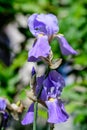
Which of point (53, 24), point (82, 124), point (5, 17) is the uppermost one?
point (53, 24)

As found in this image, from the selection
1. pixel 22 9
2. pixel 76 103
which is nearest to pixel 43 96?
pixel 76 103

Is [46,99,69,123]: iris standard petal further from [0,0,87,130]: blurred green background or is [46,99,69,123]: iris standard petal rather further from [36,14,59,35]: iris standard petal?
[0,0,87,130]: blurred green background

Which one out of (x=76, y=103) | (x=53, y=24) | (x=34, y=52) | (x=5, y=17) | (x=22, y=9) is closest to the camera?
(x=34, y=52)

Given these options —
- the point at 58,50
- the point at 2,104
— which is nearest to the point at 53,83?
the point at 2,104

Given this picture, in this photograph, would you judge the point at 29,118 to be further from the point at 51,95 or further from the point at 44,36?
the point at 44,36

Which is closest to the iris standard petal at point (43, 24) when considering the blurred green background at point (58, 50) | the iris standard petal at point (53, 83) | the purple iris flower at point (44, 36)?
the purple iris flower at point (44, 36)

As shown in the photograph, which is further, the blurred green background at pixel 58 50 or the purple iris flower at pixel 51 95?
the blurred green background at pixel 58 50

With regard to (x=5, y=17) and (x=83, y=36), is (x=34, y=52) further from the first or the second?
(x=5, y=17)

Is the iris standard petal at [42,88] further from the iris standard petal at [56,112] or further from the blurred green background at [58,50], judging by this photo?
the blurred green background at [58,50]
